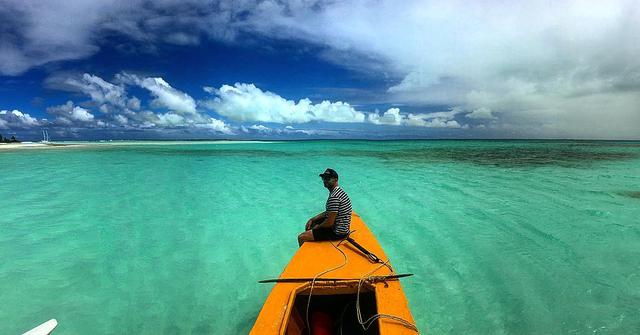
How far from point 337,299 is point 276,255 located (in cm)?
318

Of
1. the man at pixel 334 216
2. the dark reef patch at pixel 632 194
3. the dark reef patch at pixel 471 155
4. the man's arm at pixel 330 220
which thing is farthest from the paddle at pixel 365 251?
the dark reef patch at pixel 471 155

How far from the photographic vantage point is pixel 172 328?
4629 millimetres

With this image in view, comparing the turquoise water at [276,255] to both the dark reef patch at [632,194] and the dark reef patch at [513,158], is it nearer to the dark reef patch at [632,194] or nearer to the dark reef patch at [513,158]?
the dark reef patch at [632,194]

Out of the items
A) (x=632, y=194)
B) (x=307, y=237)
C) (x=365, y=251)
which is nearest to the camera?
(x=365, y=251)

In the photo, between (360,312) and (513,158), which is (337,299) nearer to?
(360,312)

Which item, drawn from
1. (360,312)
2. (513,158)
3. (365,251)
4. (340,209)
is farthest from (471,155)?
(360,312)

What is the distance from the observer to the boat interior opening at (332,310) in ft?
12.4

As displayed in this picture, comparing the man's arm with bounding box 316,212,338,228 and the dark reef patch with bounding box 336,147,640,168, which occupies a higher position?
the man's arm with bounding box 316,212,338,228

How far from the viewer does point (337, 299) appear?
424 centimetres

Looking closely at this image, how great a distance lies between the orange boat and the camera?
3287mm

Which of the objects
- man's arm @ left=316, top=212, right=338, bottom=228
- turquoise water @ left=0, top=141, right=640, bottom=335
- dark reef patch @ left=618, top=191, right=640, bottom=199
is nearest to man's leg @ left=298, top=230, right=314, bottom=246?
man's arm @ left=316, top=212, right=338, bottom=228

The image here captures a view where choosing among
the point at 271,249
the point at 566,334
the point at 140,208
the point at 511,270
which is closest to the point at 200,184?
the point at 140,208

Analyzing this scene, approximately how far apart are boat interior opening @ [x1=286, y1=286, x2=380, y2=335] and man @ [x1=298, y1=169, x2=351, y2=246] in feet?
4.72

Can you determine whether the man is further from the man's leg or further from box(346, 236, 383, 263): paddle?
box(346, 236, 383, 263): paddle
